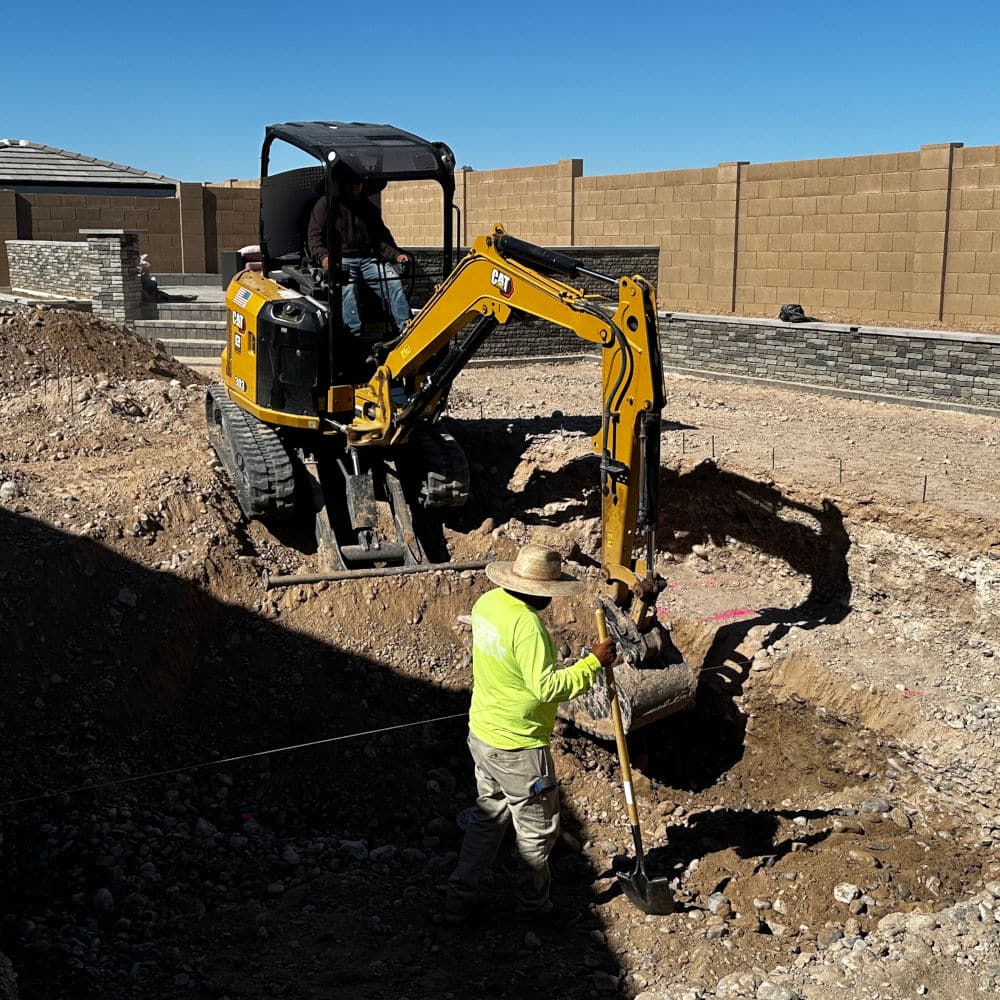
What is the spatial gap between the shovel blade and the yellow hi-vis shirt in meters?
0.91

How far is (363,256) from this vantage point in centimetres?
855

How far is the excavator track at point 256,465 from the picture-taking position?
8523 millimetres

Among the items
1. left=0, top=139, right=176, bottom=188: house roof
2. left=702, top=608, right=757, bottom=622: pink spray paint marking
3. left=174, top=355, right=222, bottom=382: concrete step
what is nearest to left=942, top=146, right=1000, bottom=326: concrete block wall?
left=702, top=608, right=757, bottom=622: pink spray paint marking

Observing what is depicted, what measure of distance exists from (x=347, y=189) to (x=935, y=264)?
1189 centimetres

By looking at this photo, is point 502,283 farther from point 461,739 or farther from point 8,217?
point 8,217

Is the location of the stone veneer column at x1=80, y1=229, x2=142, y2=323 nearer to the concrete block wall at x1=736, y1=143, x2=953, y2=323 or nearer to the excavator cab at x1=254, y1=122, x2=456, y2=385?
the excavator cab at x1=254, y1=122, x2=456, y2=385

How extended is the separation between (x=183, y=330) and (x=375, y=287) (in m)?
8.89

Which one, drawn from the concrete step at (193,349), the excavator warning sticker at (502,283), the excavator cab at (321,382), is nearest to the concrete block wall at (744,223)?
the concrete step at (193,349)

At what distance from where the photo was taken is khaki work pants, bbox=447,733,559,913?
5121mm

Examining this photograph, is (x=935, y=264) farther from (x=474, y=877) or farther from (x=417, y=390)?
(x=474, y=877)

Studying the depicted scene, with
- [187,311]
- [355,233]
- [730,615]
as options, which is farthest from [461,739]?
[187,311]

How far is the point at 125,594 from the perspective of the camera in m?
7.76

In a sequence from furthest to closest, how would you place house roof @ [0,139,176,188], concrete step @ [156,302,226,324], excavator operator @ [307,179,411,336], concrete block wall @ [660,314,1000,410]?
house roof @ [0,139,176,188], concrete step @ [156,302,226,324], concrete block wall @ [660,314,1000,410], excavator operator @ [307,179,411,336]

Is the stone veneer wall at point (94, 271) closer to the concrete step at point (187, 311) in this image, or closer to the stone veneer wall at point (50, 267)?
the stone veneer wall at point (50, 267)
